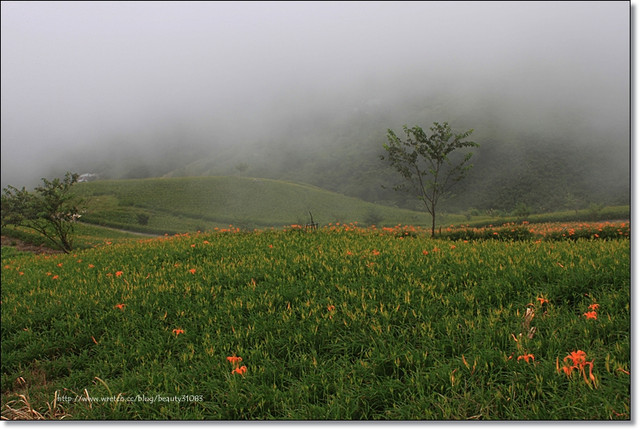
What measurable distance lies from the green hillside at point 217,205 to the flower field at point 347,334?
0.60 m

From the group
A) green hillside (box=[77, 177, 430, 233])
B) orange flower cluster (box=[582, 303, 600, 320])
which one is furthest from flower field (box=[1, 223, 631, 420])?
green hillside (box=[77, 177, 430, 233])

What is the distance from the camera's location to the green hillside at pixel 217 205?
527cm

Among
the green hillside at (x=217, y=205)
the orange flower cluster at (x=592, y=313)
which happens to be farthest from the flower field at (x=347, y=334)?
the green hillside at (x=217, y=205)

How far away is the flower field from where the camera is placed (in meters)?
2.13

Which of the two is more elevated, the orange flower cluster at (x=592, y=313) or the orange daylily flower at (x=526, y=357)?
the orange flower cluster at (x=592, y=313)

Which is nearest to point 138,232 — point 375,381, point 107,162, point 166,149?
point 107,162

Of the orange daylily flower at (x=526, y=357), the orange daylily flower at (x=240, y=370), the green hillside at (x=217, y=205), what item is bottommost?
the orange daylily flower at (x=240, y=370)

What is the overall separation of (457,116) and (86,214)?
25.2 ft

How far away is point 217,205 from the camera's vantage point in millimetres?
6207

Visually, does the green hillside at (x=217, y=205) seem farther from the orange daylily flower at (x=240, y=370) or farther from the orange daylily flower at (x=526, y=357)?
the orange daylily flower at (x=240, y=370)

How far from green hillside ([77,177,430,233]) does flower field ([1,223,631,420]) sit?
0.60 m

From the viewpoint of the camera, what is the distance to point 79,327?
12.7ft

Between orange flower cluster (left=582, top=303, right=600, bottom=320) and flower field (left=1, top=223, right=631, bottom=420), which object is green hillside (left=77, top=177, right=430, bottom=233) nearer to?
flower field (left=1, top=223, right=631, bottom=420)

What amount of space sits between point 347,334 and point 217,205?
164 inches
